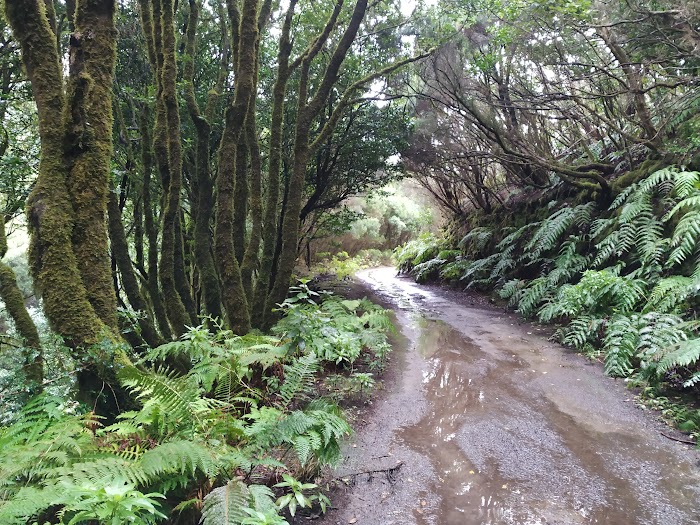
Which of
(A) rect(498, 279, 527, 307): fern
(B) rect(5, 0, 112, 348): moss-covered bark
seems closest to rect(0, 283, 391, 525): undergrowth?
(B) rect(5, 0, 112, 348): moss-covered bark

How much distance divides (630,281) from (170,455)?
6.94 m

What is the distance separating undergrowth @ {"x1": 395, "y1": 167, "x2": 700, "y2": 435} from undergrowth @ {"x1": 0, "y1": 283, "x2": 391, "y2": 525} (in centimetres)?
384

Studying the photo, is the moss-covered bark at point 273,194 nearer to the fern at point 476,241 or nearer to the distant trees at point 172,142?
the distant trees at point 172,142

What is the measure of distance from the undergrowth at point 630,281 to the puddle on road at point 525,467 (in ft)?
3.52

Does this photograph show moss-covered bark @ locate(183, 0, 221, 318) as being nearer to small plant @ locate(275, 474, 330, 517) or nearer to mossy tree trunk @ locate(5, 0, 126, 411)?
mossy tree trunk @ locate(5, 0, 126, 411)

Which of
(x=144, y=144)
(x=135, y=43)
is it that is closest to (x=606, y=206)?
(x=144, y=144)

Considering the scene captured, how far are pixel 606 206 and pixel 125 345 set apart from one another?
402 inches

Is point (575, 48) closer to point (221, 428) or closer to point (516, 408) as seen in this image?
point (516, 408)

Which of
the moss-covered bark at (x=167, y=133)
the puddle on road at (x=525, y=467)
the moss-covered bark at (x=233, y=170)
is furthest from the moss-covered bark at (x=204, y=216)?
the puddle on road at (x=525, y=467)

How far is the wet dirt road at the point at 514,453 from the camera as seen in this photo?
9.77 feet

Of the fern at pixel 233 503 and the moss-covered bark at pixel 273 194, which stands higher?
the moss-covered bark at pixel 273 194

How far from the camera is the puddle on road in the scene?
2.94 m

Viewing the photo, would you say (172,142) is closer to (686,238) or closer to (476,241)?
(686,238)

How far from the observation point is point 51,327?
2977mm
